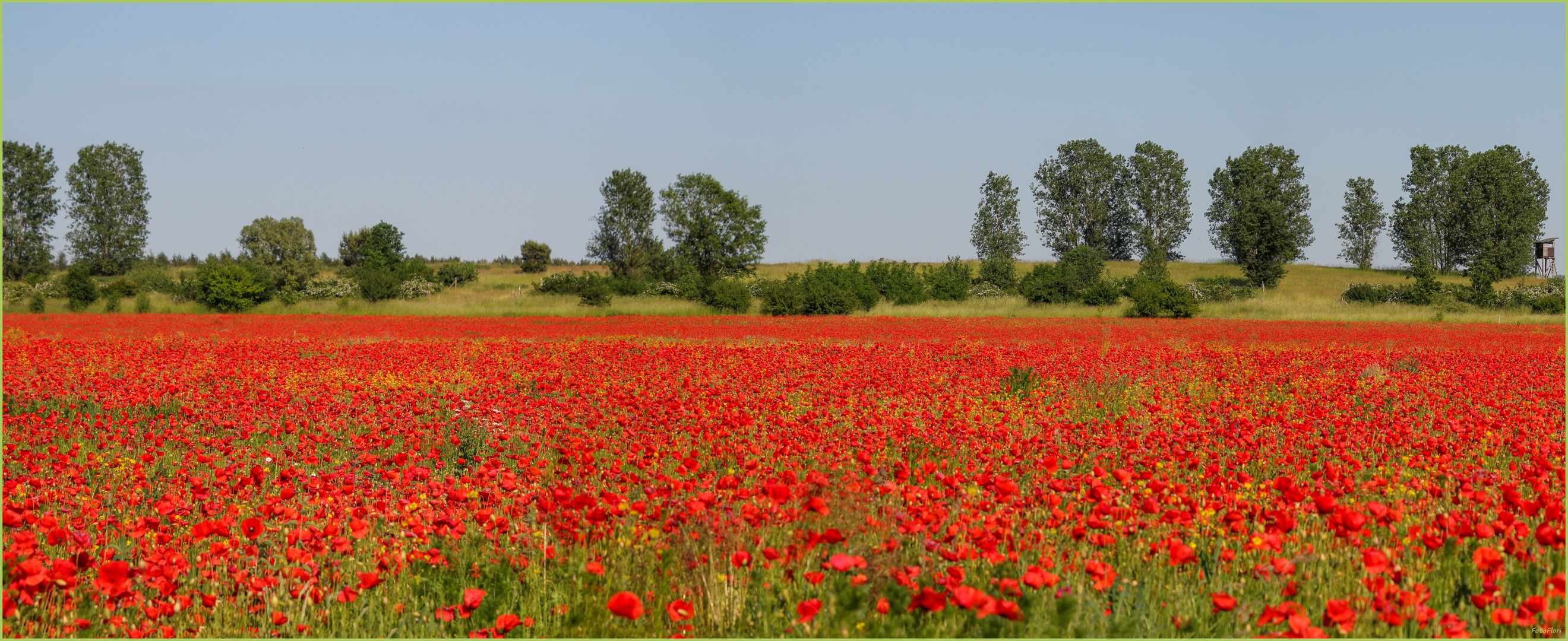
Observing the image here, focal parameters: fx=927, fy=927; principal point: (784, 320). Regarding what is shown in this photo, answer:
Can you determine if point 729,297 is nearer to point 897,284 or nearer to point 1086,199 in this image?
point 897,284

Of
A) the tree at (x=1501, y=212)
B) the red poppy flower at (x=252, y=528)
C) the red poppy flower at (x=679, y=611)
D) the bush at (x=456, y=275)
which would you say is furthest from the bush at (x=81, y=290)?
the tree at (x=1501, y=212)

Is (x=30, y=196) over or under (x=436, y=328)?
over

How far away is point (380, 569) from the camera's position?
355cm

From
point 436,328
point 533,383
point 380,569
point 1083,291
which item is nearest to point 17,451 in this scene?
point 380,569

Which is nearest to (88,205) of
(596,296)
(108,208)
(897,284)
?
(108,208)

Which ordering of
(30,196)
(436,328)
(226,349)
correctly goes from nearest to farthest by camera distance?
(226,349), (436,328), (30,196)

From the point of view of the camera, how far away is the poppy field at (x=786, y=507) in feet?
9.97

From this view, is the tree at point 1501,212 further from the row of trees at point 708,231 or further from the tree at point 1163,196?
the row of trees at point 708,231

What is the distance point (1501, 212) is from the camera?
2771 inches

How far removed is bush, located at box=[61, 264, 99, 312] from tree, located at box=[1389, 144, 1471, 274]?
85.7m

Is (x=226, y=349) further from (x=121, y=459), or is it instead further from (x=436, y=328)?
(x=121, y=459)

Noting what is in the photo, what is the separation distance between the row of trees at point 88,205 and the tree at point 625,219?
34317 millimetres

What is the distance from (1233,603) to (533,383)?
794 cm

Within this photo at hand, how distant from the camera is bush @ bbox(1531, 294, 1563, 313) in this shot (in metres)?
41.5
